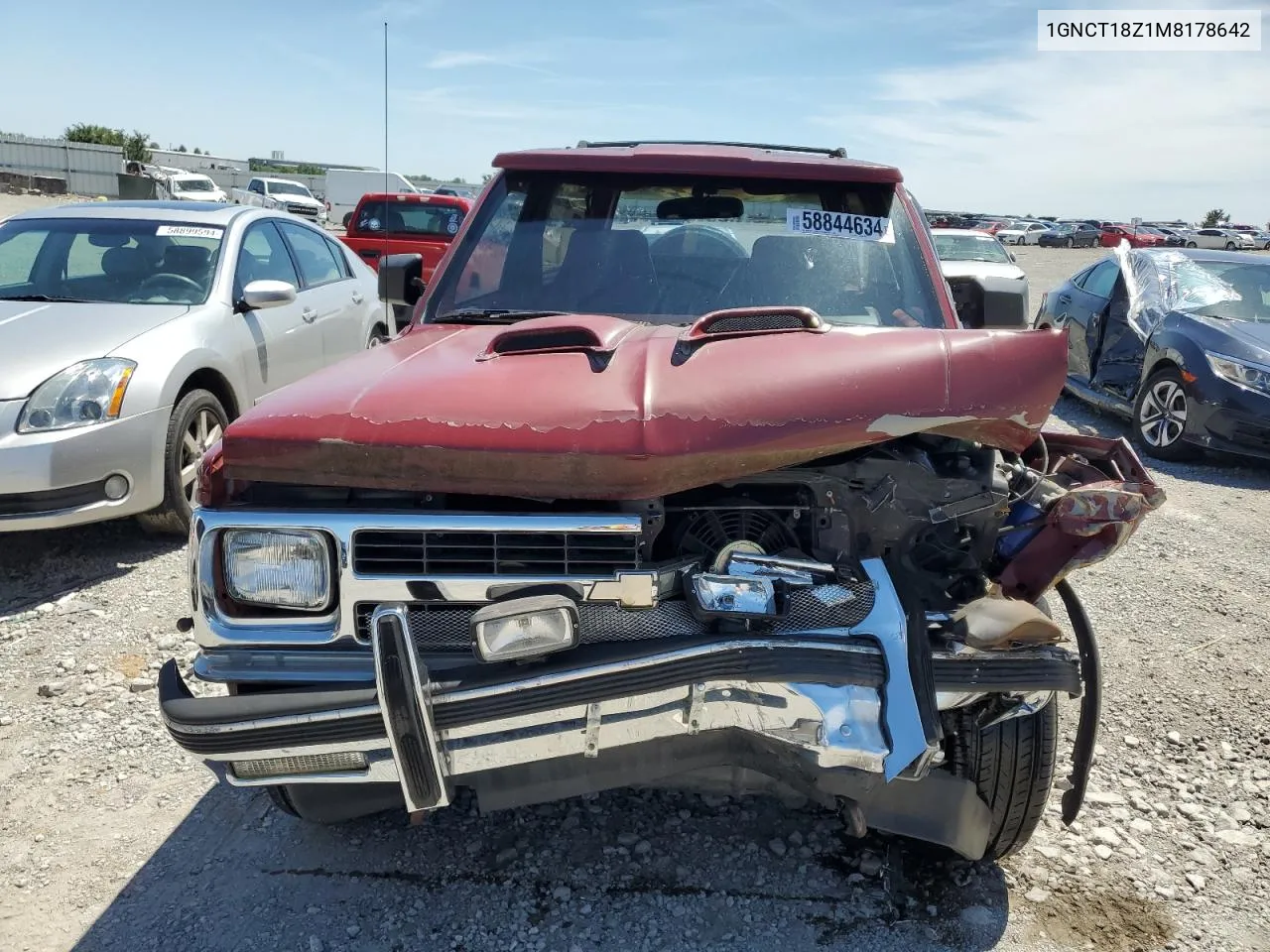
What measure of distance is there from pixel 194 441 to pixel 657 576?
3738 mm

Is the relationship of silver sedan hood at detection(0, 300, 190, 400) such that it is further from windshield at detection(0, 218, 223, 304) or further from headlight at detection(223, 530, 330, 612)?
headlight at detection(223, 530, 330, 612)

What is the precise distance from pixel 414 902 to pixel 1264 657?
3.60m

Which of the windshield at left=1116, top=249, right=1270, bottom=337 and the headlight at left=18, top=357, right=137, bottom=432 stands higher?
the windshield at left=1116, top=249, right=1270, bottom=337

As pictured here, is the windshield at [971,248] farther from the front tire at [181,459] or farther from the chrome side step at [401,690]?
the chrome side step at [401,690]

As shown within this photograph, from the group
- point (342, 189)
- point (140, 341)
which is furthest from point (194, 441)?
point (342, 189)

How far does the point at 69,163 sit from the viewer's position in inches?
1582

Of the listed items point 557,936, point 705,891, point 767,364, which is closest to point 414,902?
point 557,936

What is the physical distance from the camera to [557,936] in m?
2.53

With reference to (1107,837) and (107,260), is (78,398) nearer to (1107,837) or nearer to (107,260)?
(107,260)

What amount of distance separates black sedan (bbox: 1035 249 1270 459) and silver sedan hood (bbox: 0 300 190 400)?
575 cm

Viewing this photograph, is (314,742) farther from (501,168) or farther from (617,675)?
(501,168)

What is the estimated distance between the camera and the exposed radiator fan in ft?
7.87

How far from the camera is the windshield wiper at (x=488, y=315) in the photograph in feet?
10.6

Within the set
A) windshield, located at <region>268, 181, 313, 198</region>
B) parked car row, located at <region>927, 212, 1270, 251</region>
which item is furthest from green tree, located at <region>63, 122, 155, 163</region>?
parked car row, located at <region>927, 212, 1270, 251</region>
